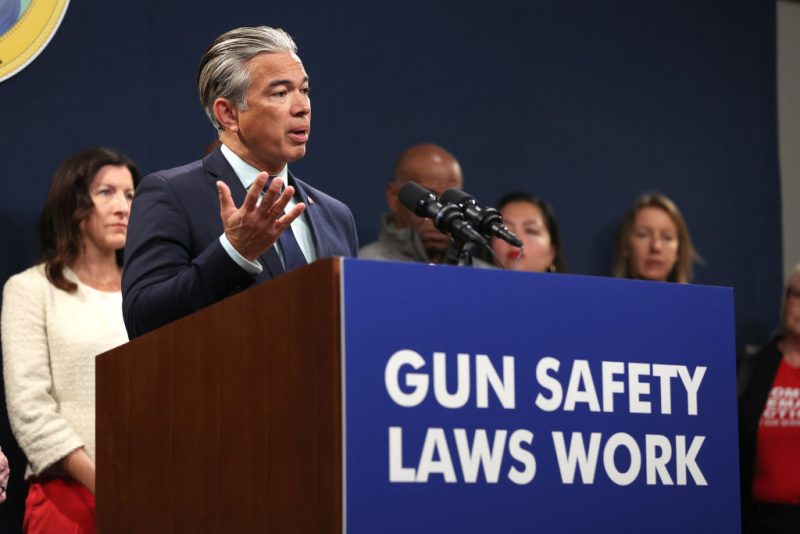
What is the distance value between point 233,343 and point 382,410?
0.29 m

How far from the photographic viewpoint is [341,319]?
1.46 metres

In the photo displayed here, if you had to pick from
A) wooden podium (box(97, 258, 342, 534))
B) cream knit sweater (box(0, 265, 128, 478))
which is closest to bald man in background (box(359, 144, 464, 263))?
cream knit sweater (box(0, 265, 128, 478))

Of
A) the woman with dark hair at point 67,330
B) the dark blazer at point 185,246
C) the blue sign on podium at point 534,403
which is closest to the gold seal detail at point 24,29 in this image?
the woman with dark hair at point 67,330

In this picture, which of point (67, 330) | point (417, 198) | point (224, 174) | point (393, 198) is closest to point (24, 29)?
point (67, 330)

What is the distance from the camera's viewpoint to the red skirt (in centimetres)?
329

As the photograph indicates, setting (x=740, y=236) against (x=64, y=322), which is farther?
(x=740, y=236)

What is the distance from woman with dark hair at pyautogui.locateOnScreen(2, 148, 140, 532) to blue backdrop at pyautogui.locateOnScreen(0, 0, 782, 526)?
1.23ft

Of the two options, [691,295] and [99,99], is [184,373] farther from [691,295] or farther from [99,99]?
[99,99]

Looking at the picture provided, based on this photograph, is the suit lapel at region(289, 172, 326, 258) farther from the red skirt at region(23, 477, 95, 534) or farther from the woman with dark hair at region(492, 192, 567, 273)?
the woman with dark hair at region(492, 192, 567, 273)

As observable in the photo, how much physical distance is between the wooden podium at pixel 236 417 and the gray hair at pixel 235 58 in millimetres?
636

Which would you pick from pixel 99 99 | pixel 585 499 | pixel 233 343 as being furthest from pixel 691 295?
pixel 99 99

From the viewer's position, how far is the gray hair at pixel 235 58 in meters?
2.38

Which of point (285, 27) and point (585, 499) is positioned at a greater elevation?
point (285, 27)

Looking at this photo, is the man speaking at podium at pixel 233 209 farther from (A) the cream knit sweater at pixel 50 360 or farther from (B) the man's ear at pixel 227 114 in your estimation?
(A) the cream knit sweater at pixel 50 360
